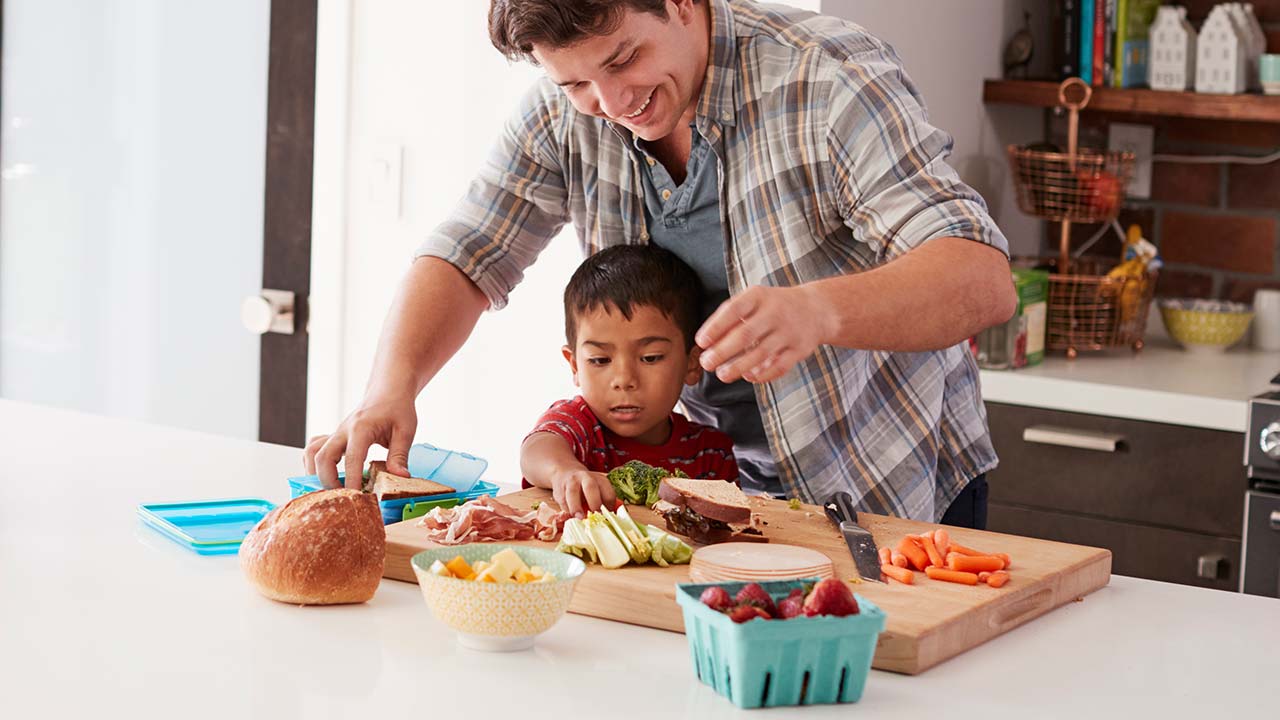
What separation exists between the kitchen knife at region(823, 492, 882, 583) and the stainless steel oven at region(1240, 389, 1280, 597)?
118cm

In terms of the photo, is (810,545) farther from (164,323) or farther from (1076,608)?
(164,323)

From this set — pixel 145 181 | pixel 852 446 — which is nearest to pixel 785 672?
pixel 852 446

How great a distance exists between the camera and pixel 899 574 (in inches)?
53.5

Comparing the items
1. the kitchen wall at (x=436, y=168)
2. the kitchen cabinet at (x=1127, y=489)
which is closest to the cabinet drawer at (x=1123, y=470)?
the kitchen cabinet at (x=1127, y=489)

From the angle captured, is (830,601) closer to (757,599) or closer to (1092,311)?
(757,599)

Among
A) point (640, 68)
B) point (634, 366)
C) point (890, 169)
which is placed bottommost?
point (634, 366)

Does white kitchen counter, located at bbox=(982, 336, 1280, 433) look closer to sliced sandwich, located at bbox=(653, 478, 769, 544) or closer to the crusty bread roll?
sliced sandwich, located at bbox=(653, 478, 769, 544)

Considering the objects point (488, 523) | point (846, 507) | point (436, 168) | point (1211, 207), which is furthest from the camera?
point (1211, 207)

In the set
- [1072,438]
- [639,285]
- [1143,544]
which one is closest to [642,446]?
[639,285]

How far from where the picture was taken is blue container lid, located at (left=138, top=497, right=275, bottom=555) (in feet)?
4.98

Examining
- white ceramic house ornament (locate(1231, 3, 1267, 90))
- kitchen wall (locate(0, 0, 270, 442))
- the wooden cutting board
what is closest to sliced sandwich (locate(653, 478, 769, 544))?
the wooden cutting board

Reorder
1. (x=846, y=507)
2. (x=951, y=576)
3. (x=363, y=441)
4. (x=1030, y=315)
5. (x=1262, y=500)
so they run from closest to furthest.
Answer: (x=951, y=576)
(x=846, y=507)
(x=363, y=441)
(x=1262, y=500)
(x=1030, y=315)

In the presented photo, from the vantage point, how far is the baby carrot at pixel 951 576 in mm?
1352

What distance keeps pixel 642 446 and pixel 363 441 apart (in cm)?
39
